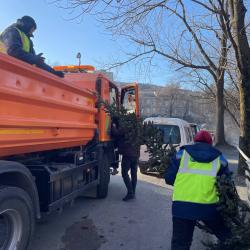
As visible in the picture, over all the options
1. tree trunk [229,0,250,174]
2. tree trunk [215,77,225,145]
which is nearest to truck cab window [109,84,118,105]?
tree trunk [229,0,250,174]

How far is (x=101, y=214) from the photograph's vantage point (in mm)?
6270

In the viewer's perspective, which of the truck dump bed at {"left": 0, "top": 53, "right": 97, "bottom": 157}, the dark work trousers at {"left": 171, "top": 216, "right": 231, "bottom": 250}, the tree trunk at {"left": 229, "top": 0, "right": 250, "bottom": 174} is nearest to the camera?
the truck dump bed at {"left": 0, "top": 53, "right": 97, "bottom": 157}

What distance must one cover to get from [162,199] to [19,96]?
4.70m

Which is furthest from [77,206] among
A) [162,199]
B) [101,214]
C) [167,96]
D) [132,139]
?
[167,96]

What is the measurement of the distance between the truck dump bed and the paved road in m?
1.25

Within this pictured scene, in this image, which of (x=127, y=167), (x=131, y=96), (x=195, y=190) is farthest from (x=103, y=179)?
(x=195, y=190)

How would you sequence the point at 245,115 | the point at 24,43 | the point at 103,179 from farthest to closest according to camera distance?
1. the point at 245,115
2. the point at 103,179
3. the point at 24,43

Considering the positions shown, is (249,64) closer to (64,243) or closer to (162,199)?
(162,199)

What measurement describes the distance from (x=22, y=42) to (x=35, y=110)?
870mm

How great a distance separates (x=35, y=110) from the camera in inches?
154

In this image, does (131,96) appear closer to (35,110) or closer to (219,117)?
(35,110)

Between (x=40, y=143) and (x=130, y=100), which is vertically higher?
(x=130, y=100)

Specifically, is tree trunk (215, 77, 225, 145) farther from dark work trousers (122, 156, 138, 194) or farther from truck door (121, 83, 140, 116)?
dark work trousers (122, 156, 138, 194)

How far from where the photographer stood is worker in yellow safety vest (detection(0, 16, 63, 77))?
4.04 m
